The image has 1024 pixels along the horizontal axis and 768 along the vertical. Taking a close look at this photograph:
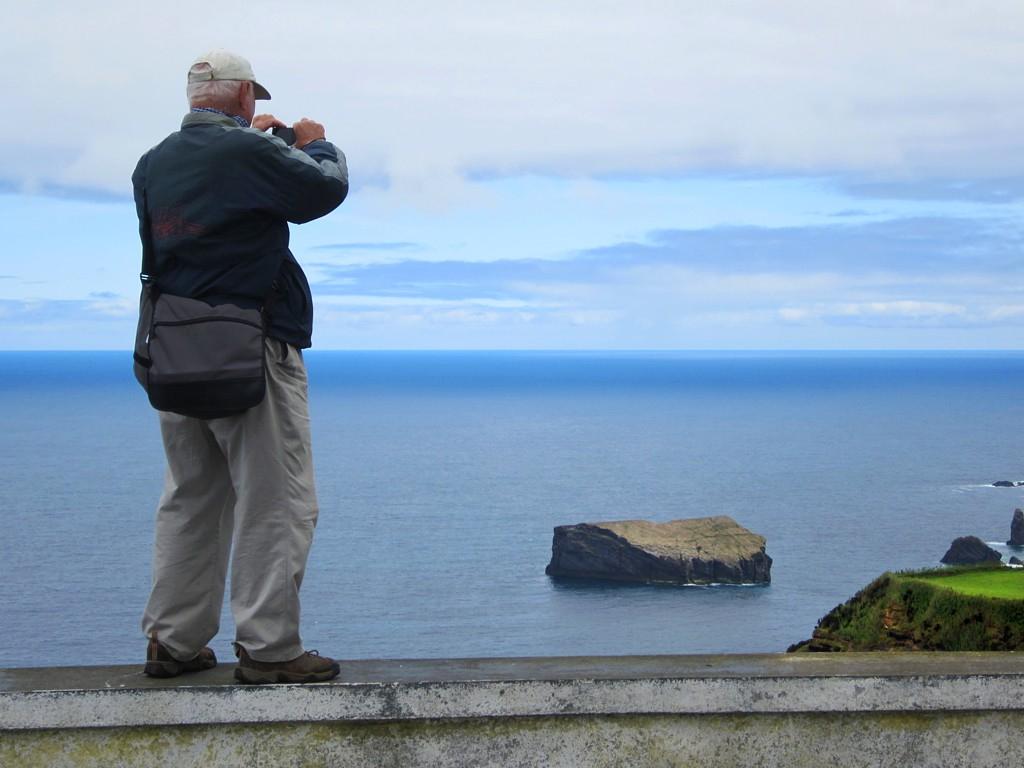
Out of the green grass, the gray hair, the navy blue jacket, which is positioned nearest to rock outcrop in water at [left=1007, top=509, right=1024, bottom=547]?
the green grass

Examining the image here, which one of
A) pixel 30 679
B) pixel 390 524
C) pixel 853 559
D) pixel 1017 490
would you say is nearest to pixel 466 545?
pixel 390 524

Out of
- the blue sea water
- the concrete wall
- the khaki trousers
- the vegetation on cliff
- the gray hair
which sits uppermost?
the gray hair

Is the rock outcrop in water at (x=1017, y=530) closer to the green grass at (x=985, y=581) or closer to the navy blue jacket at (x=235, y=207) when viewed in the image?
the green grass at (x=985, y=581)

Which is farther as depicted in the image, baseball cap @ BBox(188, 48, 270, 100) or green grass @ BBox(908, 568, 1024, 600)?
green grass @ BBox(908, 568, 1024, 600)

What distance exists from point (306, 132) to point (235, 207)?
1.77 feet

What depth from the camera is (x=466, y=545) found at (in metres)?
108

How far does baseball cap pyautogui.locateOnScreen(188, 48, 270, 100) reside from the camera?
5.33 meters

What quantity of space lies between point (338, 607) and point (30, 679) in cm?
8263

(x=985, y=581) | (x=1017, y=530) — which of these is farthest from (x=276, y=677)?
(x=1017, y=530)

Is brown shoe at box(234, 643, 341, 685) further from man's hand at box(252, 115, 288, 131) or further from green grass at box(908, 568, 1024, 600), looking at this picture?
green grass at box(908, 568, 1024, 600)

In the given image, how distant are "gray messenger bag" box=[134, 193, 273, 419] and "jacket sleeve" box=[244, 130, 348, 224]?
0.45 metres

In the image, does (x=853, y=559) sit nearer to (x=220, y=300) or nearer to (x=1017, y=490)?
(x=1017, y=490)

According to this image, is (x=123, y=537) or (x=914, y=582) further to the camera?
(x=123, y=537)

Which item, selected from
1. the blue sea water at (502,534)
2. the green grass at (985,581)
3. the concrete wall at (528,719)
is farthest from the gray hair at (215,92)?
the blue sea water at (502,534)
